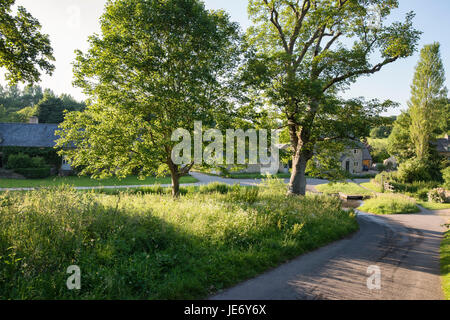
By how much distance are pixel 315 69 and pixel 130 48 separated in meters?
9.83

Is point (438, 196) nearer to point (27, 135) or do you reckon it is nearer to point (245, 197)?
point (245, 197)

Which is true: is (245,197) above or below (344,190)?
above

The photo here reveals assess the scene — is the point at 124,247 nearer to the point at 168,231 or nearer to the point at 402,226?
the point at 168,231

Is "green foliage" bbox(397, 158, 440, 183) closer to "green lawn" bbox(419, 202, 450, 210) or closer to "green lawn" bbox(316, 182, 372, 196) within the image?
"green lawn" bbox(316, 182, 372, 196)

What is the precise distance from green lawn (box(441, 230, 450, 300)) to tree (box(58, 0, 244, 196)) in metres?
9.15

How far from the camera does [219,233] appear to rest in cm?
774

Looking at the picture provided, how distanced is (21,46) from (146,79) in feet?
14.5

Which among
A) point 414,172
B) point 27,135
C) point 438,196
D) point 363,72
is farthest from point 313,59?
point 27,135

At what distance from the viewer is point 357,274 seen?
264 inches
